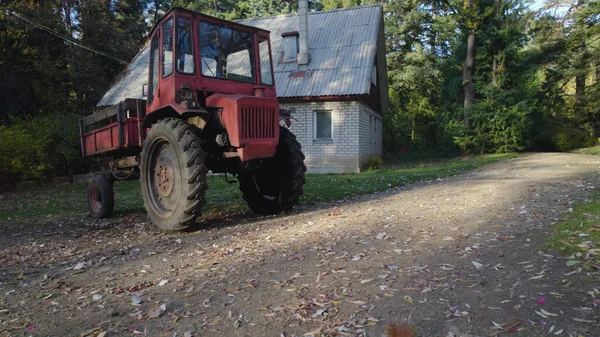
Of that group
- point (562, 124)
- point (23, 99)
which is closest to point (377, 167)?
point (562, 124)

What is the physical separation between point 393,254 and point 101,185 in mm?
6112

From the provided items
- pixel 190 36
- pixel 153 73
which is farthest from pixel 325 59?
pixel 190 36

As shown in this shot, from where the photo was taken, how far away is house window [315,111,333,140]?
17.1m

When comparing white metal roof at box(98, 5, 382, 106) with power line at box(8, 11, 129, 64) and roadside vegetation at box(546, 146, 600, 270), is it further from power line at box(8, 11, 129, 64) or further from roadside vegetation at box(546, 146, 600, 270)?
roadside vegetation at box(546, 146, 600, 270)

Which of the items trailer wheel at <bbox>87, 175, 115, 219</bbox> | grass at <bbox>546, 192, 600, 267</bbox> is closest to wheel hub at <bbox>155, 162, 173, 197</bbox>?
trailer wheel at <bbox>87, 175, 115, 219</bbox>

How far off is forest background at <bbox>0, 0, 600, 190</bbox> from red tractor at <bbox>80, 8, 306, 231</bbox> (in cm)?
939

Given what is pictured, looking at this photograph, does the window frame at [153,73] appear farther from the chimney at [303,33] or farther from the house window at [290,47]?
the house window at [290,47]

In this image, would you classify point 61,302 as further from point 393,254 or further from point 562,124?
point 562,124

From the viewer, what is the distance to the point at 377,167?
1834 centimetres

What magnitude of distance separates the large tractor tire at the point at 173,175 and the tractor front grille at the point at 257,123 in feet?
2.29

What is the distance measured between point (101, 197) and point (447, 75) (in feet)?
82.9

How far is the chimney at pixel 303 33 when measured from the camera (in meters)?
17.8

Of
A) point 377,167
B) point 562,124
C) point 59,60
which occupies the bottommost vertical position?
point 377,167

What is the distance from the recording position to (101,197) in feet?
25.8
